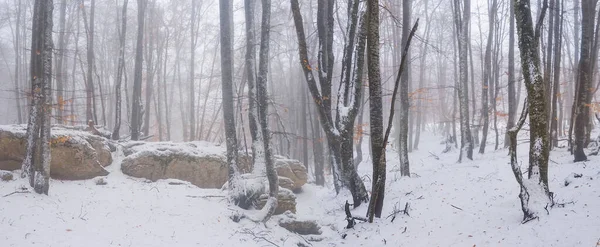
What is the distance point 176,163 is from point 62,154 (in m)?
3.76

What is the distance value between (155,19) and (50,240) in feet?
77.2

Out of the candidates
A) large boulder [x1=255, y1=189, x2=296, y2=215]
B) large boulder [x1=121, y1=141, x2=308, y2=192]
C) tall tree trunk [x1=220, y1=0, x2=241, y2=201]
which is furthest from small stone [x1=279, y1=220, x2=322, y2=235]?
large boulder [x1=121, y1=141, x2=308, y2=192]

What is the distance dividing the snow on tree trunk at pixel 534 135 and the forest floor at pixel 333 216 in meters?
0.25

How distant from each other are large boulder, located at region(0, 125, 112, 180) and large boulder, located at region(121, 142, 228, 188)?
1.19 m

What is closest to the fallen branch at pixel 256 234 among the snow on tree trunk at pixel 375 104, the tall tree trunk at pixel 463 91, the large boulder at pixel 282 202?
the large boulder at pixel 282 202

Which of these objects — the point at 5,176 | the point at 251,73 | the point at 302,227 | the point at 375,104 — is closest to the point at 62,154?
the point at 5,176

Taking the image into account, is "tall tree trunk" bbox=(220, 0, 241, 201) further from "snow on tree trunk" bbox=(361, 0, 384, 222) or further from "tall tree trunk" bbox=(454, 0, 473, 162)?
→ "tall tree trunk" bbox=(454, 0, 473, 162)

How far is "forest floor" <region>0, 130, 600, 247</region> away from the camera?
19.0ft

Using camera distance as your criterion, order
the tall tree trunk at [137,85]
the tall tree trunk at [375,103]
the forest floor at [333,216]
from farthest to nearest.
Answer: the tall tree trunk at [137,85] → the tall tree trunk at [375,103] → the forest floor at [333,216]

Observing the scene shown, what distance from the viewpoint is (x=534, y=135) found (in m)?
6.12

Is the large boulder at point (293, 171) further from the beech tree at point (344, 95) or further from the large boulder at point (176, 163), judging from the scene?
the beech tree at point (344, 95)

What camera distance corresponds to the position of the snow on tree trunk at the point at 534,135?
5.89 m

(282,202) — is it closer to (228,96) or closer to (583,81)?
(228,96)

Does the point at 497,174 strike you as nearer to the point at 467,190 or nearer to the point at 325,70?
the point at 467,190
